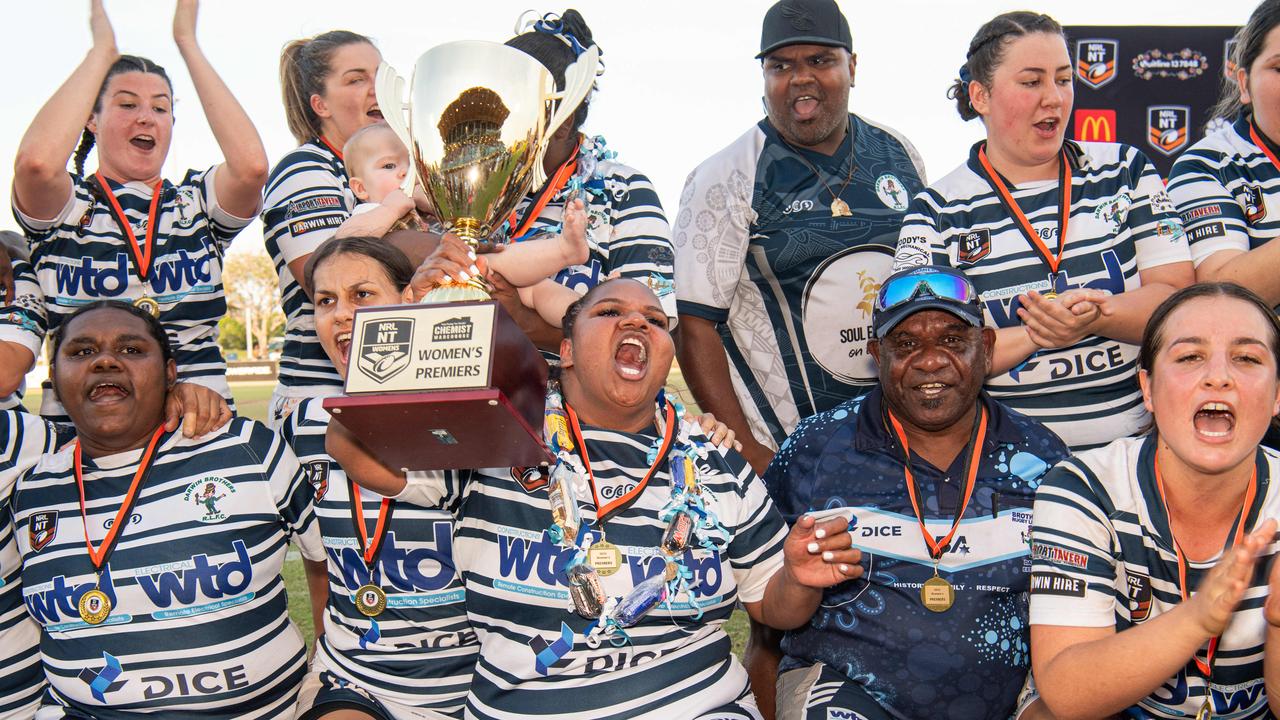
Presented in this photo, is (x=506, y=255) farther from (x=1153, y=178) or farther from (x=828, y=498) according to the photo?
(x=1153, y=178)

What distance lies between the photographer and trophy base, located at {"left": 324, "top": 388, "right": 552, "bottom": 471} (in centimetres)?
230

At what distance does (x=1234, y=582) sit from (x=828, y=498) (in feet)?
4.28

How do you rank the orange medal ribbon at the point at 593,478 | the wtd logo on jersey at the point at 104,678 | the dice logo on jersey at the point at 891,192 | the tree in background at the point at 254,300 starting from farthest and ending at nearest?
the tree in background at the point at 254,300
the dice logo on jersey at the point at 891,192
the wtd logo on jersey at the point at 104,678
the orange medal ribbon at the point at 593,478

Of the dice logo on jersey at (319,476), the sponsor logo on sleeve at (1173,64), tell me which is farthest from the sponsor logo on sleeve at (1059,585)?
the sponsor logo on sleeve at (1173,64)

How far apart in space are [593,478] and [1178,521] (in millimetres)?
1494

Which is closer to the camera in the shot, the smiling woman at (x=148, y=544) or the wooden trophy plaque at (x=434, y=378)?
the wooden trophy plaque at (x=434, y=378)

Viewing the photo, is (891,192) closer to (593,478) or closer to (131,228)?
(593,478)

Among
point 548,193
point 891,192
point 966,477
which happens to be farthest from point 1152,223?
point 548,193

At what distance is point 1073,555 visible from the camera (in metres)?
2.75

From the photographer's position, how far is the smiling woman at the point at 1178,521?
2.66 meters

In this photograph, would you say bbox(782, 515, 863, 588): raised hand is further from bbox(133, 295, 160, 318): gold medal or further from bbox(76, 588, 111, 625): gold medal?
bbox(133, 295, 160, 318): gold medal

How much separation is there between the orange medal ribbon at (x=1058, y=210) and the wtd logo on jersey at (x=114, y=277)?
2748mm

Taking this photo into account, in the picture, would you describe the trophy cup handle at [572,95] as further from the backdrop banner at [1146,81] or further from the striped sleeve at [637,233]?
the backdrop banner at [1146,81]

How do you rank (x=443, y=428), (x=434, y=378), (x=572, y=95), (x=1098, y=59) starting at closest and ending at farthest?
(x=434, y=378) < (x=443, y=428) < (x=572, y=95) < (x=1098, y=59)
